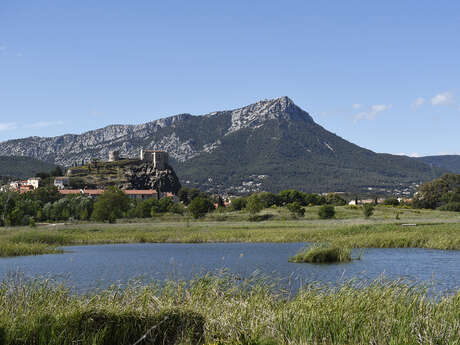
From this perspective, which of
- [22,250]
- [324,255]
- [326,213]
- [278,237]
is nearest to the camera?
[324,255]

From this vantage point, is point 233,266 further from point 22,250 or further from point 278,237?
point 278,237

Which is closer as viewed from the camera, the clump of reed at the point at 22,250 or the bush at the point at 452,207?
the clump of reed at the point at 22,250

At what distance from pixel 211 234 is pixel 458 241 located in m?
25.1

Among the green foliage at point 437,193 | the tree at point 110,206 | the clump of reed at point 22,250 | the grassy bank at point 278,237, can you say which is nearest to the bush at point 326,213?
the grassy bank at point 278,237

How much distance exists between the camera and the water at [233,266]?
24.8 metres

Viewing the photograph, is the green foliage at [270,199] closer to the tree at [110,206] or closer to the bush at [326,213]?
the tree at [110,206]

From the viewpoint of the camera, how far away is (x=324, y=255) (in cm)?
3322

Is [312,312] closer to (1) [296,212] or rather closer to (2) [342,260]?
(2) [342,260]

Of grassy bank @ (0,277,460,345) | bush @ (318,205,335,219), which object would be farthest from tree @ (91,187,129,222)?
grassy bank @ (0,277,460,345)

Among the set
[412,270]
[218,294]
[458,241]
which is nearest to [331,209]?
[458,241]

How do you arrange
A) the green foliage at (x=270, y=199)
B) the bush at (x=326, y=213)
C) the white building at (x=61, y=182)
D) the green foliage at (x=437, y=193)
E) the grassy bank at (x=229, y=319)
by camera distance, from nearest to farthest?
the grassy bank at (x=229, y=319) < the bush at (x=326, y=213) < the green foliage at (x=437, y=193) < the green foliage at (x=270, y=199) < the white building at (x=61, y=182)

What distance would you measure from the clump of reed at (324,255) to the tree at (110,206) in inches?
2278

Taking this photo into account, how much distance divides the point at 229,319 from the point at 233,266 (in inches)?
729

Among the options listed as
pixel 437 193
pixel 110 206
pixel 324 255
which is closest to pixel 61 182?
pixel 110 206
